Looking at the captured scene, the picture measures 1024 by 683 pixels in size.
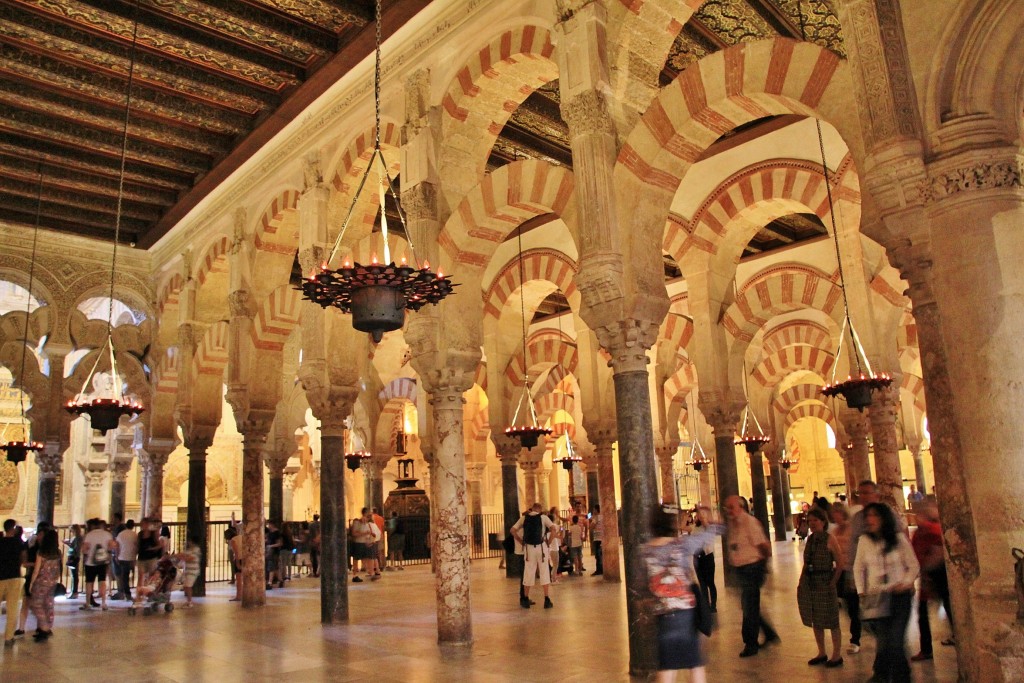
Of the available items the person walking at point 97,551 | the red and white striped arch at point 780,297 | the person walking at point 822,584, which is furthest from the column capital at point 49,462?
the person walking at point 822,584

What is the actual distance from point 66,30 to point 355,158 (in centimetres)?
283

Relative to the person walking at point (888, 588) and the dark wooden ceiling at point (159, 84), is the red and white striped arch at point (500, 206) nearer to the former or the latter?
the dark wooden ceiling at point (159, 84)

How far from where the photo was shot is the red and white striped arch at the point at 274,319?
9070 millimetres

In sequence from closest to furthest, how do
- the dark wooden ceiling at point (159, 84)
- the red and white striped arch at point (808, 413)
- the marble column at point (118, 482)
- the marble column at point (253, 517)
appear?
1. the dark wooden ceiling at point (159, 84)
2. the marble column at point (253, 517)
3. the marble column at point (118, 482)
4. the red and white striped arch at point (808, 413)

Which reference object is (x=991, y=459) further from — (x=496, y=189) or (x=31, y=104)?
(x=31, y=104)

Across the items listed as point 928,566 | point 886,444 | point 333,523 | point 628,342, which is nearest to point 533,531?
point 333,523

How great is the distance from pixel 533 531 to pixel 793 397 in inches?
467

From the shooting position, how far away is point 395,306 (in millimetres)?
4473

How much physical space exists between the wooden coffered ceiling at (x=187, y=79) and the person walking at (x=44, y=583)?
4513 millimetres

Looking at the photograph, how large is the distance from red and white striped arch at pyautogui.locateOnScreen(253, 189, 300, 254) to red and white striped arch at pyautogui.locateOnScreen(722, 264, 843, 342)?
5576 millimetres

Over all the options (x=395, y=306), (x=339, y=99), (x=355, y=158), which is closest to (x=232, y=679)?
(x=395, y=306)

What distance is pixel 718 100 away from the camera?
16.4 ft

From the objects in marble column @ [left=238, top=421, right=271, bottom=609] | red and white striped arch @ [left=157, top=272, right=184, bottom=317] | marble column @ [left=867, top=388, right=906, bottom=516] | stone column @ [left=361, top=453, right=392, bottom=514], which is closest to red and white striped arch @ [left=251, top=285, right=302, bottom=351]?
marble column @ [left=238, top=421, right=271, bottom=609]

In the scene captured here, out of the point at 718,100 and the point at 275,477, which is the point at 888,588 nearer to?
the point at 718,100
